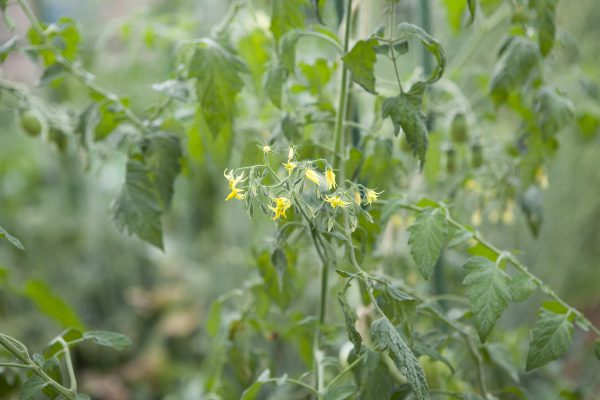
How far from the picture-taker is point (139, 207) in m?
0.67

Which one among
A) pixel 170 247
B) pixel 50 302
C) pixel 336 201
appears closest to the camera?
pixel 336 201

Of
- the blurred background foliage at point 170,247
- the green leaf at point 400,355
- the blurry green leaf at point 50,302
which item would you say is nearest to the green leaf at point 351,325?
the green leaf at point 400,355

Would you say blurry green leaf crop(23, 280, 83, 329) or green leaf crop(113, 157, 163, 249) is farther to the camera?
blurry green leaf crop(23, 280, 83, 329)

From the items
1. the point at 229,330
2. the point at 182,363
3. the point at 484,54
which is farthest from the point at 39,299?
the point at 484,54

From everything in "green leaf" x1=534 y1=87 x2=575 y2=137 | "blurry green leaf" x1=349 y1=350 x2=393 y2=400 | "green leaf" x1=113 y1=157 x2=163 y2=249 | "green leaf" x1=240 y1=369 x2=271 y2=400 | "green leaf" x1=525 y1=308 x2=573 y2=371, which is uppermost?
"green leaf" x1=534 y1=87 x2=575 y2=137

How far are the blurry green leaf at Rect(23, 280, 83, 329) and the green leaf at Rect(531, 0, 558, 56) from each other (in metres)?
0.80

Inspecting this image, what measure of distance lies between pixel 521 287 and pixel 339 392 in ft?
0.69

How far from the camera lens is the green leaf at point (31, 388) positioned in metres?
0.54

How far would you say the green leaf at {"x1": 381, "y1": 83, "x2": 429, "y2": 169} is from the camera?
546mm

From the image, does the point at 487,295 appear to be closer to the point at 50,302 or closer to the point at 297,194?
the point at 297,194

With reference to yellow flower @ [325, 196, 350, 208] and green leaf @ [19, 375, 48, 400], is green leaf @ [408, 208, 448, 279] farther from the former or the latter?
green leaf @ [19, 375, 48, 400]

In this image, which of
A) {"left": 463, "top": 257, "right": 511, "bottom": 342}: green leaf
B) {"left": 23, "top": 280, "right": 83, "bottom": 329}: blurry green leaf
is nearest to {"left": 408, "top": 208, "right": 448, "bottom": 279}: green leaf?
{"left": 463, "top": 257, "right": 511, "bottom": 342}: green leaf

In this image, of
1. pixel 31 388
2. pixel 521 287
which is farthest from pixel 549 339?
pixel 31 388

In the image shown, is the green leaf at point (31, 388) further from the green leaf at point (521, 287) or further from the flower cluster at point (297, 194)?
the green leaf at point (521, 287)
